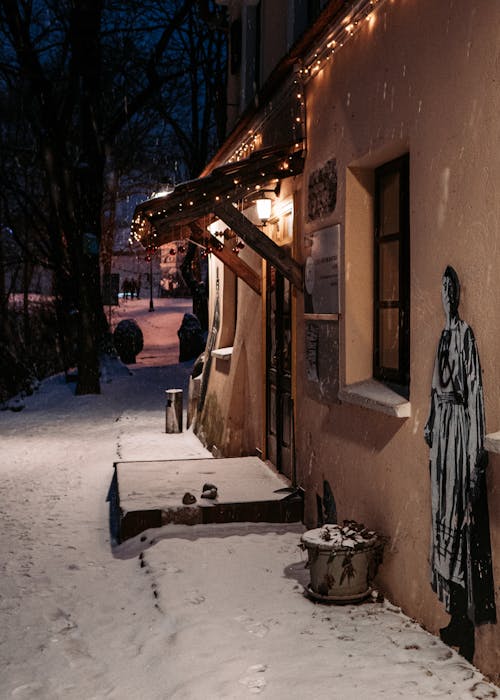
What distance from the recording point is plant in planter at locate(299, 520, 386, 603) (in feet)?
16.9

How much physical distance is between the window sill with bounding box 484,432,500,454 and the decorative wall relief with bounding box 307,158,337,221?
2954 millimetres

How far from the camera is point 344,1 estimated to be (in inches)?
217

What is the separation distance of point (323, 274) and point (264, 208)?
8.40ft

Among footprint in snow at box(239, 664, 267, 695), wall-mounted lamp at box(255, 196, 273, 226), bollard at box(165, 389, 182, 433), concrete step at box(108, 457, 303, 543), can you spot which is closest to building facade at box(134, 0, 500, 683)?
wall-mounted lamp at box(255, 196, 273, 226)

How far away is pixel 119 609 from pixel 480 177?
3537mm

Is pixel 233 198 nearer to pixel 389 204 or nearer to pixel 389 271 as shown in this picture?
pixel 389 204

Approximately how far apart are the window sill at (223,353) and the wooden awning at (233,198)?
12.7ft

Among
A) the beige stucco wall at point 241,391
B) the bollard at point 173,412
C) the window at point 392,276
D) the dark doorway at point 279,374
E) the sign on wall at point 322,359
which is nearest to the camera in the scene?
the window at point 392,276

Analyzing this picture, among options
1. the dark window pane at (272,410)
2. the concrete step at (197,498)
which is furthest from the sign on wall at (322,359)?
the dark window pane at (272,410)

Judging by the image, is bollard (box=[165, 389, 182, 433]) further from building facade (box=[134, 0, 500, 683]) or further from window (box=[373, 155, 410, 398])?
window (box=[373, 155, 410, 398])

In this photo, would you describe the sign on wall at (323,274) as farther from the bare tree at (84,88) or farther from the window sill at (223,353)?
the bare tree at (84,88)

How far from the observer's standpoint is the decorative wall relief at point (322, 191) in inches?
250

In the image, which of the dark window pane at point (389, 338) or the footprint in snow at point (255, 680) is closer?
the footprint in snow at point (255, 680)

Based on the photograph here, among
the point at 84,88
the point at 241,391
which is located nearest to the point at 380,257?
the point at 241,391
